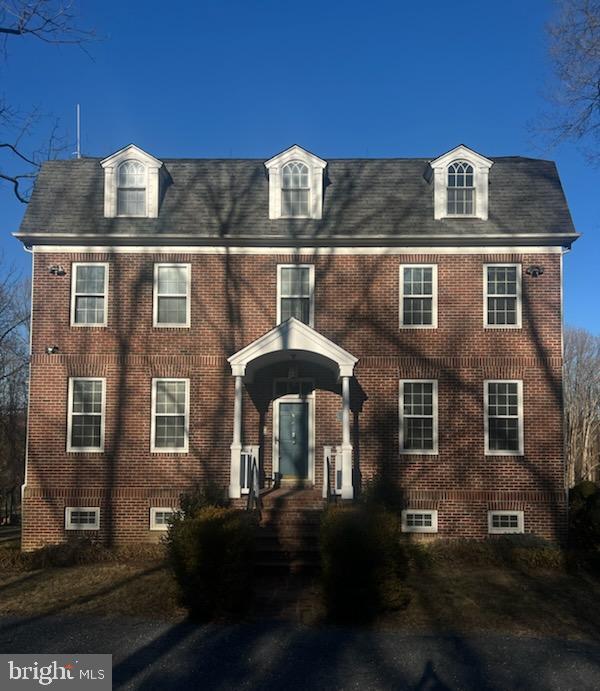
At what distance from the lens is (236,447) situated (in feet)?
43.0

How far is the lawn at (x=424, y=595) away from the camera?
8.88m

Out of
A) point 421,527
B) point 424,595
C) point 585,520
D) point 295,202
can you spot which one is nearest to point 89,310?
point 295,202

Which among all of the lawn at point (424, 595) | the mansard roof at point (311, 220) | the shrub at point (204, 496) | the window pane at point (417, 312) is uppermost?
the mansard roof at point (311, 220)

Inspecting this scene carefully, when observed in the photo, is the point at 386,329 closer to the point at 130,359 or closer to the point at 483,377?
the point at 483,377

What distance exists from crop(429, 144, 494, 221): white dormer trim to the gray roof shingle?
0.23 meters

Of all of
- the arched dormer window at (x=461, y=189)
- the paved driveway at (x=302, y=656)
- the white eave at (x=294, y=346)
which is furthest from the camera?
the arched dormer window at (x=461, y=189)

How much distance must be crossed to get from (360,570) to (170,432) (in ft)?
22.1

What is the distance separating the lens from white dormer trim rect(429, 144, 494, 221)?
1487cm

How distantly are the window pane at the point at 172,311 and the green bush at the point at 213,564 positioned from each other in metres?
6.18

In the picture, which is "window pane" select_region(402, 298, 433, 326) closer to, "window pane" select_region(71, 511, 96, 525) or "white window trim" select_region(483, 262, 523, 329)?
"white window trim" select_region(483, 262, 523, 329)

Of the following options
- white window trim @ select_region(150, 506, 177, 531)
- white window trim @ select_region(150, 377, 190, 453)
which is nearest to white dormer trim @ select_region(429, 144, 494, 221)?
white window trim @ select_region(150, 377, 190, 453)

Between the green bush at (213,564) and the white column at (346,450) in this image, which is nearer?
the green bush at (213,564)

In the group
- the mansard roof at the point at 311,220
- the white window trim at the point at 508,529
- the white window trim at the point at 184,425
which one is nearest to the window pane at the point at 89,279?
the mansard roof at the point at 311,220

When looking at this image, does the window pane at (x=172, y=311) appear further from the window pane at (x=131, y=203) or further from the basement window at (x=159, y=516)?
the basement window at (x=159, y=516)
